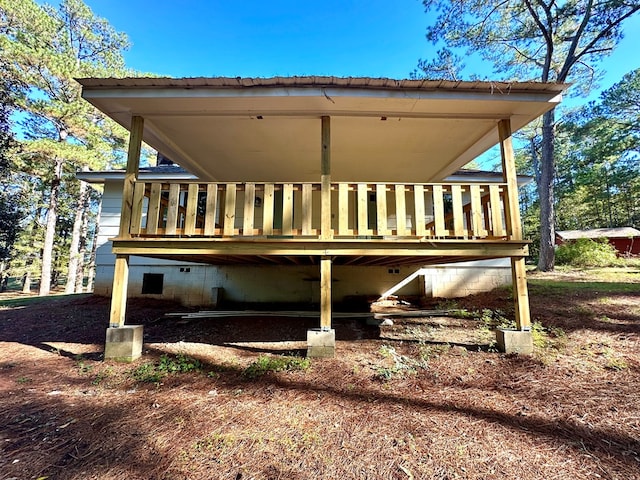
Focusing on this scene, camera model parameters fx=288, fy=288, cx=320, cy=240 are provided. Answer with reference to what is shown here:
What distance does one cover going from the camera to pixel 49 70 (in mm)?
12812

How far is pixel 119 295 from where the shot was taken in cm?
414

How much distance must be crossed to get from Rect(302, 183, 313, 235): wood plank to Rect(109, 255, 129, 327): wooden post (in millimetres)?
2712

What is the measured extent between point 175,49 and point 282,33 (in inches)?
203

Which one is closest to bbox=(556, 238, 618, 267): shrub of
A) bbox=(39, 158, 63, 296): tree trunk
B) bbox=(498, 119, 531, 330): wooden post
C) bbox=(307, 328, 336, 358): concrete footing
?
bbox=(498, 119, 531, 330): wooden post

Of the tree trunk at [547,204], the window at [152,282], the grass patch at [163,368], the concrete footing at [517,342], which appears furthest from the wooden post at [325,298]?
the tree trunk at [547,204]

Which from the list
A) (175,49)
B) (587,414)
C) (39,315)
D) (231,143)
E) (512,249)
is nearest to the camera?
(587,414)

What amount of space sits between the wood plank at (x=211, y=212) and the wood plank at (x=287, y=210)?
1.03 meters

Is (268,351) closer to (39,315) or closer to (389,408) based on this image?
(389,408)

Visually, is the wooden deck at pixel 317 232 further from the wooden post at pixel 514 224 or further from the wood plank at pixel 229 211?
the wooden post at pixel 514 224

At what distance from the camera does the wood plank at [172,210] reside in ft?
14.3

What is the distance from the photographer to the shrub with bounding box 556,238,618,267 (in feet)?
39.4

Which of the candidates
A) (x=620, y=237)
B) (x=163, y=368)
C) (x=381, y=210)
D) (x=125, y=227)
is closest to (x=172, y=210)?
(x=125, y=227)

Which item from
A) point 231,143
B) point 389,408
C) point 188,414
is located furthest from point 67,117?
point 389,408

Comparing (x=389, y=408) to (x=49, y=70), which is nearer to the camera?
(x=389, y=408)
